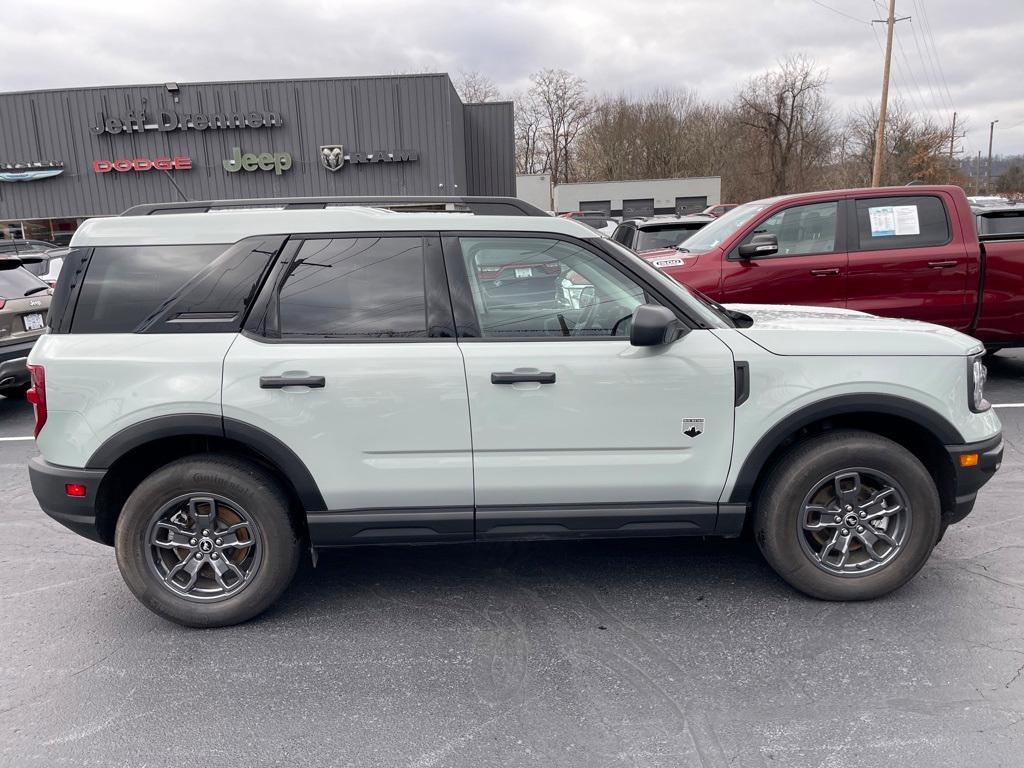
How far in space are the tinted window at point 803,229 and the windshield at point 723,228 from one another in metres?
0.19

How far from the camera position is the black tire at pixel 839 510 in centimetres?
329

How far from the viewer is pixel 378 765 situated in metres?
2.49

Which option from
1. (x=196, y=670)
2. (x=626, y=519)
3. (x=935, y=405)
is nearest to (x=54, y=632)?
(x=196, y=670)

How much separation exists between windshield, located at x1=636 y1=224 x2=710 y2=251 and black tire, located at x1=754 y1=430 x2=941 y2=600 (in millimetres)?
7132

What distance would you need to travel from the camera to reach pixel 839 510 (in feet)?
11.1

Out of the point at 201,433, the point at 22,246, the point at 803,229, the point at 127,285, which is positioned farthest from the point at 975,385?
the point at 22,246

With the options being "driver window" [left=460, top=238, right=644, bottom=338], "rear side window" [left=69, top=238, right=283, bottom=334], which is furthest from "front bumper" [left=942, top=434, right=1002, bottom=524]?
"rear side window" [left=69, top=238, right=283, bottom=334]

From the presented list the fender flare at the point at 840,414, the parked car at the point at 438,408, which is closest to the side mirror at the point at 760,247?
the parked car at the point at 438,408

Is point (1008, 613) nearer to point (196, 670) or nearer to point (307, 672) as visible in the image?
point (307, 672)

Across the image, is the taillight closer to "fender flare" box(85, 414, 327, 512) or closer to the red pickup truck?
"fender flare" box(85, 414, 327, 512)

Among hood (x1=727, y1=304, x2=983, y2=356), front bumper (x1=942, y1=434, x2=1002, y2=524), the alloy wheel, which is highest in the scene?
hood (x1=727, y1=304, x2=983, y2=356)

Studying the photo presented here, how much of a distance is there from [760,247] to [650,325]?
443 centimetres

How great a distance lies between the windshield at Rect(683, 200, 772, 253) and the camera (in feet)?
24.6

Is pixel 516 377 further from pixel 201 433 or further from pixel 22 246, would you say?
pixel 22 246
